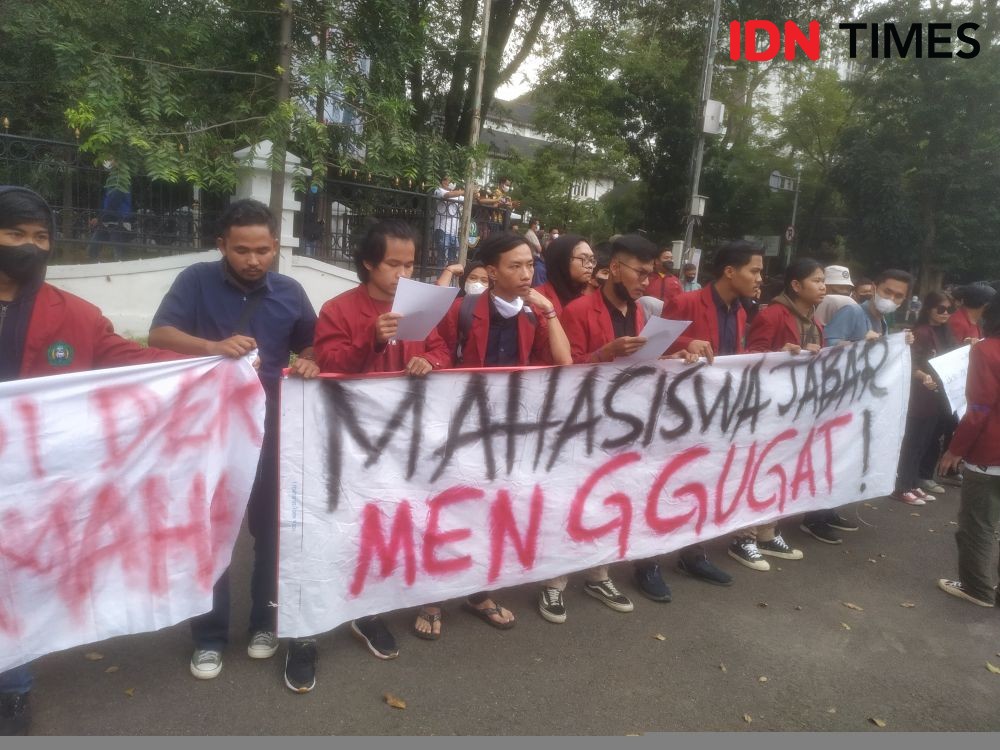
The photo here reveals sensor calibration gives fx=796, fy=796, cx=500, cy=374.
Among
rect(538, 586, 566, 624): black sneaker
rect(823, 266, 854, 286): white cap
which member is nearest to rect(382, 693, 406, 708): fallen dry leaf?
rect(538, 586, 566, 624): black sneaker

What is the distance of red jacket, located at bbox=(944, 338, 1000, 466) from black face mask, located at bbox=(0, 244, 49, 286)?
13.4ft

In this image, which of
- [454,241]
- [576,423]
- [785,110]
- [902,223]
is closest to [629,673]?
[576,423]

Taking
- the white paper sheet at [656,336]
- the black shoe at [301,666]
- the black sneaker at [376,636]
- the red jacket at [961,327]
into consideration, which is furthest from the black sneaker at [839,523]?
the black shoe at [301,666]

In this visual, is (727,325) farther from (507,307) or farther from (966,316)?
(966,316)

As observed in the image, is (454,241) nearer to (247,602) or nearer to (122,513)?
(247,602)

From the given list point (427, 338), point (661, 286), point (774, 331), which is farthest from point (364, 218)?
point (427, 338)

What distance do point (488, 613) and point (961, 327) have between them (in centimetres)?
450

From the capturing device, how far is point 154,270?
874 cm

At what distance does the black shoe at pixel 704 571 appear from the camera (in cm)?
416

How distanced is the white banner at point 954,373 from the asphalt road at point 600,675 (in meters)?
1.44

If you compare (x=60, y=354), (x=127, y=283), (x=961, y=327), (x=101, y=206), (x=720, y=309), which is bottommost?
(x=127, y=283)

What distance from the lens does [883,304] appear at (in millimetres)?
5168

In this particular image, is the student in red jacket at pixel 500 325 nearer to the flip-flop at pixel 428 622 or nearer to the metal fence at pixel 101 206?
the flip-flop at pixel 428 622

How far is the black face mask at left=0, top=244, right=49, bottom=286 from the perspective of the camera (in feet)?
8.04
